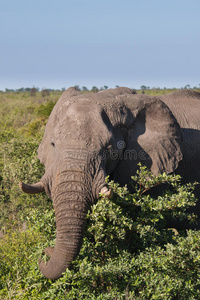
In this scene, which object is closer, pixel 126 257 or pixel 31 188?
pixel 31 188

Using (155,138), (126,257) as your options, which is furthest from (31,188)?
(155,138)

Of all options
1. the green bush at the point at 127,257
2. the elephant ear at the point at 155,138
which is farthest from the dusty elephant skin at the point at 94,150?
the green bush at the point at 127,257

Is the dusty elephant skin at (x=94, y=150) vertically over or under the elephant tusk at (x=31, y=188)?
over

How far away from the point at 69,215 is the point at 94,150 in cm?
70

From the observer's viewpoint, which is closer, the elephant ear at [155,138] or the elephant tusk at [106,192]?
the elephant tusk at [106,192]

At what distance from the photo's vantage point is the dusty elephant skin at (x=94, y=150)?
4559mm

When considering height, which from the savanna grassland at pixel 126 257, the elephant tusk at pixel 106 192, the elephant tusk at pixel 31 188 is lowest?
the savanna grassland at pixel 126 257

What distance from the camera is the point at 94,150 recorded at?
4754mm

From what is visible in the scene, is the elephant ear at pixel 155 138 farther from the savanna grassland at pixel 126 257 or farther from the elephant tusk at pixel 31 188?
the elephant tusk at pixel 31 188

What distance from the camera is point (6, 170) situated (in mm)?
8492

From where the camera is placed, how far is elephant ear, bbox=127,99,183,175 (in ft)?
18.2

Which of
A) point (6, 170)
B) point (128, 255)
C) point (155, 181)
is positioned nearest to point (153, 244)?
point (128, 255)

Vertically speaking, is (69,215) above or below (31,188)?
below

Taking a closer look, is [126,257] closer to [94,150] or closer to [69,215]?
[69,215]
